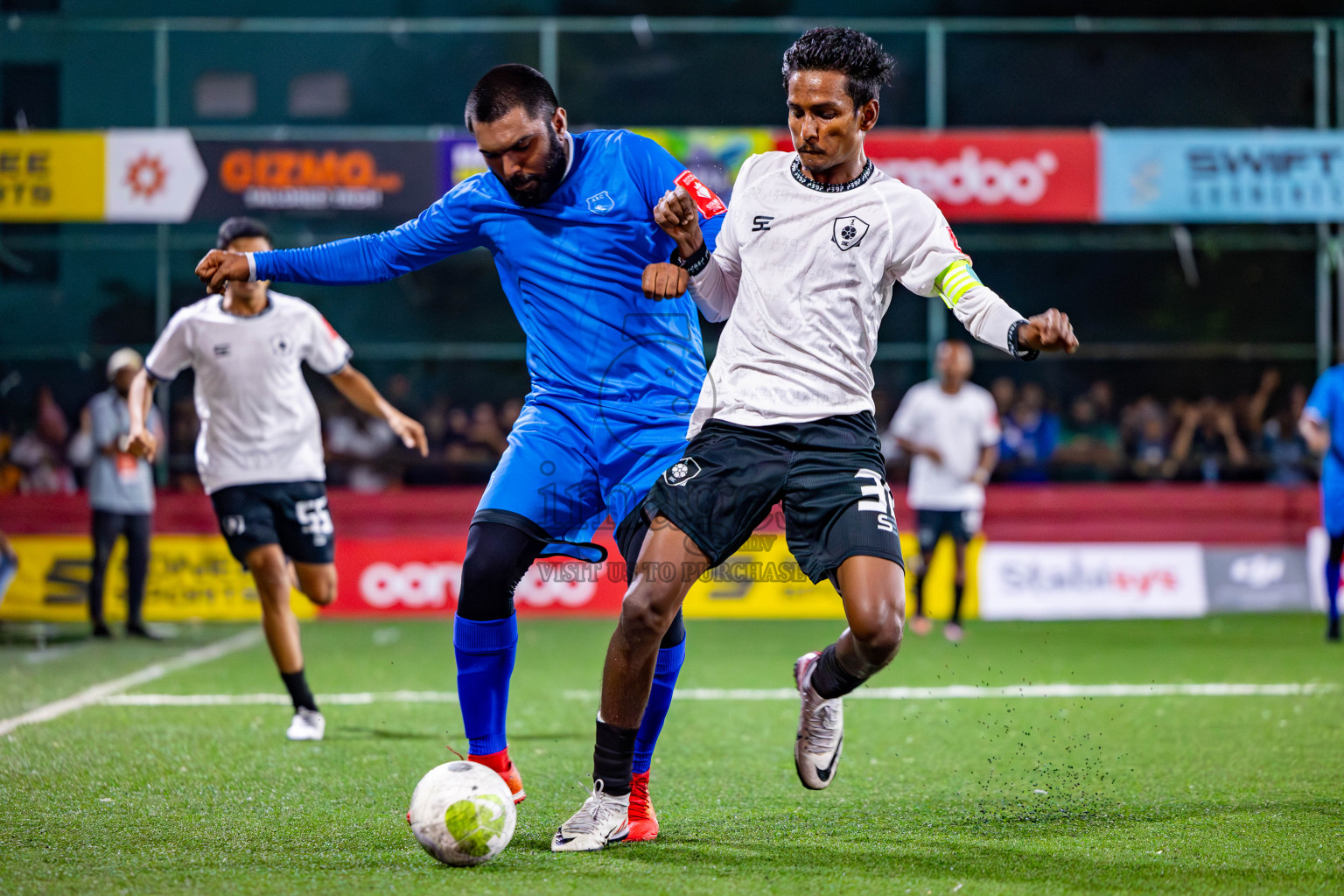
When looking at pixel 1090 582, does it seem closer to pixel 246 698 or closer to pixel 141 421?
pixel 246 698

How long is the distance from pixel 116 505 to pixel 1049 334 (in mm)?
9173

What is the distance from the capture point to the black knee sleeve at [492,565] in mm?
4367

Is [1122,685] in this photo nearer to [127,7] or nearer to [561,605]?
[561,605]

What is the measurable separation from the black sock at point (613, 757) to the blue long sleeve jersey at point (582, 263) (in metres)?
1.06

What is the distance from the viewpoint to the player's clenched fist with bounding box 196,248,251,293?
172 inches

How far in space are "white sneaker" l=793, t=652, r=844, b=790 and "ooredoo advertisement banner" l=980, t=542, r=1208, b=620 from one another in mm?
8388

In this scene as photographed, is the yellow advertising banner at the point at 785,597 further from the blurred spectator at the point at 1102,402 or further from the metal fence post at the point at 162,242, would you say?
the metal fence post at the point at 162,242

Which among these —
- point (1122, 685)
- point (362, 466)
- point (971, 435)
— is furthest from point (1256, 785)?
point (362, 466)

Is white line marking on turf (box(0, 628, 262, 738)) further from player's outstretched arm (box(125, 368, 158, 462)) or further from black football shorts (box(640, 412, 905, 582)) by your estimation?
black football shorts (box(640, 412, 905, 582))

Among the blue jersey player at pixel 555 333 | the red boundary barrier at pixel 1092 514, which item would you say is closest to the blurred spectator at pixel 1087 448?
the red boundary barrier at pixel 1092 514

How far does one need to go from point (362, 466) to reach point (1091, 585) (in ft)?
25.0

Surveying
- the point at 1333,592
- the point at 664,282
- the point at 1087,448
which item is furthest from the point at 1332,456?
the point at 664,282

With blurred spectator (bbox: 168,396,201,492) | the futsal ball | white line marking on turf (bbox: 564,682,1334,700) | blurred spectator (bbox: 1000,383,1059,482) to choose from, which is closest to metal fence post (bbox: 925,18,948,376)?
blurred spectator (bbox: 1000,383,1059,482)

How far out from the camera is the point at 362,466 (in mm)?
14695
